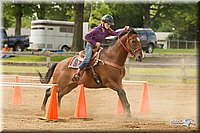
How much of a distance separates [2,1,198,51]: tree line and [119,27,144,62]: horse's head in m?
16.2

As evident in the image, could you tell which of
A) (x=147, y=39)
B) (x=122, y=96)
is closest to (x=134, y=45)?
(x=122, y=96)

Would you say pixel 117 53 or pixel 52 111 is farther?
pixel 117 53

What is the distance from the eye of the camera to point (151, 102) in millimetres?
13320

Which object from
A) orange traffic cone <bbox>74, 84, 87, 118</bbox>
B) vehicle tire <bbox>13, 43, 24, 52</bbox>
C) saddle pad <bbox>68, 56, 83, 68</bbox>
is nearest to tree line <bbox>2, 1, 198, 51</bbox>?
vehicle tire <bbox>13, 43, 24, 52</bbox>

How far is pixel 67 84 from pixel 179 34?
50655mm

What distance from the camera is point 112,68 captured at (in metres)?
10.4

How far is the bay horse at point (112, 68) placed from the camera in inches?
405

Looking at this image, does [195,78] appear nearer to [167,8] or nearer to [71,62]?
[71,62]

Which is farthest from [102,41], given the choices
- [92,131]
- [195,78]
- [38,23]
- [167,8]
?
[167,8]

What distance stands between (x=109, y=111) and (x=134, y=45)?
2.08 m

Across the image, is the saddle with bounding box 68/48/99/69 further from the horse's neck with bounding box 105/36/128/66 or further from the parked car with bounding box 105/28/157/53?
the parked car with bounding box 105/28/157/53

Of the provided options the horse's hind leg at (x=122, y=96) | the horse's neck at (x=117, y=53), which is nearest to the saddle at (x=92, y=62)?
the horse's neck at (x=117, y=53)

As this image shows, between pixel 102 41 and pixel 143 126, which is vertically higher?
pixel 102 41

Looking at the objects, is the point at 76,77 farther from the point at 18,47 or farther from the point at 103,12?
the point at 103,12
